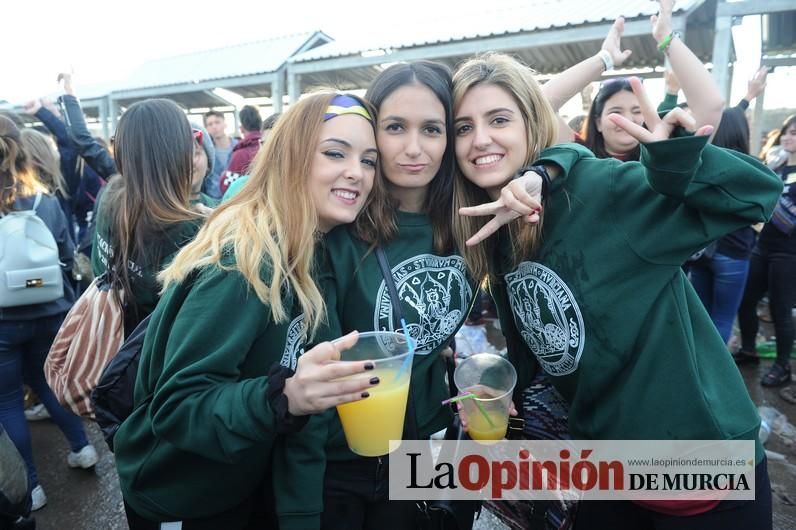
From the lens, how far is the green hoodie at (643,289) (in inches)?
52.2

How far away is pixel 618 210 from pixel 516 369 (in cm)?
82

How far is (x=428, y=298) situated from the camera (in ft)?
5.96

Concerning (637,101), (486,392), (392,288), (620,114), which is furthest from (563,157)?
(620,114)

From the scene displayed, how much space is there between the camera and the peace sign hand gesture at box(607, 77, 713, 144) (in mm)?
1324

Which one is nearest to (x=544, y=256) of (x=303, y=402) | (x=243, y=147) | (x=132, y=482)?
(x=303, y=402)

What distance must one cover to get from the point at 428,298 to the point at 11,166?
277cm

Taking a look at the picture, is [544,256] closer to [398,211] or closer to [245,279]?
[398,211]

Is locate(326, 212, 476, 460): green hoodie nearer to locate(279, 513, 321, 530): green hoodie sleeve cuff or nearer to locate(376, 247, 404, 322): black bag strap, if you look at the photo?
locate(376, 247, 404, 322): black bag strap

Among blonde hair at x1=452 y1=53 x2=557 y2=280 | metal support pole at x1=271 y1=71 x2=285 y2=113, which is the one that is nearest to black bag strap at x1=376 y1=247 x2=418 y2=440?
blonde hair at x1=452 y1=53 x2=557 y2=280

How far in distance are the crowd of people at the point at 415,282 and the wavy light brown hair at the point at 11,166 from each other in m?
1.07

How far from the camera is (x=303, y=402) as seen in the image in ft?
3.89

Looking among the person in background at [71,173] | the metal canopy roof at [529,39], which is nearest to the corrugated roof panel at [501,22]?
the metal canopy roof at [529,39]

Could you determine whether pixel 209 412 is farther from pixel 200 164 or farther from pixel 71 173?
pixel 71 173

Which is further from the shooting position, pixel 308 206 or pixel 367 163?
pixel 367 163
